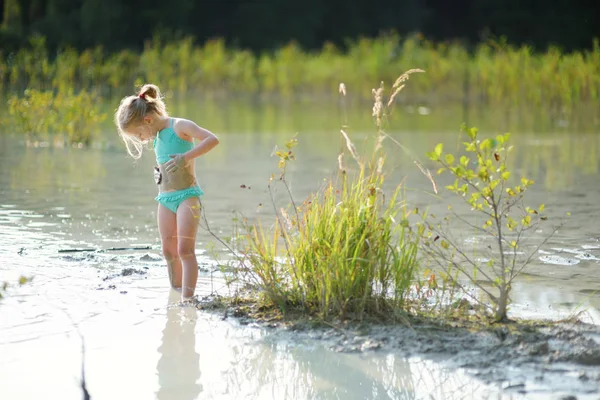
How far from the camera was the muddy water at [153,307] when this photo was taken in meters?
3.28

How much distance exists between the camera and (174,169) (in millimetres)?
4469

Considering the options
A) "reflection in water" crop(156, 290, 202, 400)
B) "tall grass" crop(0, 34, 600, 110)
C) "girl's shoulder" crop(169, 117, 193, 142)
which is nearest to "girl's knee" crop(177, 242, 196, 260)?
"reflection in water" crop(156, 290, 202, 400)

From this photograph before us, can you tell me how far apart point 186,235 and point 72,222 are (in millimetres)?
2065

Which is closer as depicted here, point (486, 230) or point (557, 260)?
point (486, 230)

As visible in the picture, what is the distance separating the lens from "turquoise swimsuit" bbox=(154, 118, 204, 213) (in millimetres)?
4590

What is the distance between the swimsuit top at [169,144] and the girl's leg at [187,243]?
24cm

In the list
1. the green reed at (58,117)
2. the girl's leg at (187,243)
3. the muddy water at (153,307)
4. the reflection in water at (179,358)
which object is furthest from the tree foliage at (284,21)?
the reflection in water at (179,358)

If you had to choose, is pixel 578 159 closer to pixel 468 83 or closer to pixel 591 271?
pixel 591 271

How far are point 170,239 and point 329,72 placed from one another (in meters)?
15.5

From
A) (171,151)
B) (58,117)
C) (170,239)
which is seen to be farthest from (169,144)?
(58,117)

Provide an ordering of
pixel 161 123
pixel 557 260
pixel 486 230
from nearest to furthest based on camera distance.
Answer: pixel 161 123
pixel 486 230
pixel 557 260

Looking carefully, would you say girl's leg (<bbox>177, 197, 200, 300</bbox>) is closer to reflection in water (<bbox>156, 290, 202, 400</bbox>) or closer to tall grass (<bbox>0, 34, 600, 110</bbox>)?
reflection in water (<bbox>156, 290, 202, 400</bbox>)

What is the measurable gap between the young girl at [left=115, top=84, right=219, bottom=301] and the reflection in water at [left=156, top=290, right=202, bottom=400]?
13.1 inches

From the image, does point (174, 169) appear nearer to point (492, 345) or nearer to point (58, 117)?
point (492, 345)
